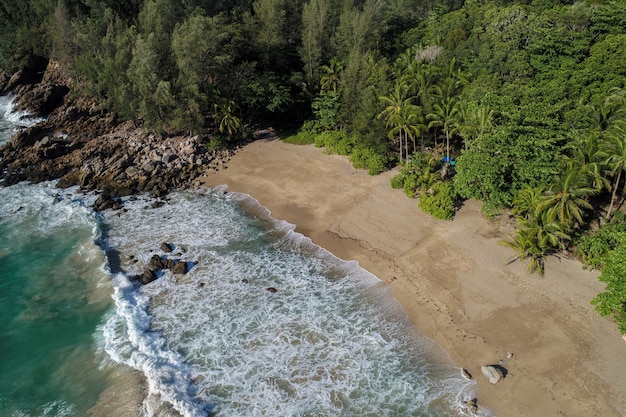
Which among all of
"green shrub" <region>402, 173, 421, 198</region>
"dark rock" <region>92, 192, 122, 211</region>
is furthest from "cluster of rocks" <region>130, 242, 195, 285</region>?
"green shrub" <region>402, 173, 421, 198</region>

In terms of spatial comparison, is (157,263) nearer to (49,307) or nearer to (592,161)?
(49,307)

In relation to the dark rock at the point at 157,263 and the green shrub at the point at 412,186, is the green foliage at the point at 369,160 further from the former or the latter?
the dark rock at the point at 157,263

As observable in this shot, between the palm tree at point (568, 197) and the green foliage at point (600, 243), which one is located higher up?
the palm tree at point (568, 197)

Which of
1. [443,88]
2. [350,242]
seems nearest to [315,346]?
[350,242]

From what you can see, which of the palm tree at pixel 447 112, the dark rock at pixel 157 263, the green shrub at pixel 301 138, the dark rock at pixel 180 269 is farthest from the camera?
the green shrub at pixel 301 138

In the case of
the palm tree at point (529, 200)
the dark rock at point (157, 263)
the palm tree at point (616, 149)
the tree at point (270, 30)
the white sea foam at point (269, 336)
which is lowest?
the white sea foam at point (269, 336)

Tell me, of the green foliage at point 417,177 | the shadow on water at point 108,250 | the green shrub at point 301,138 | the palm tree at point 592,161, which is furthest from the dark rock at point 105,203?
the palm tree at point 592,161
